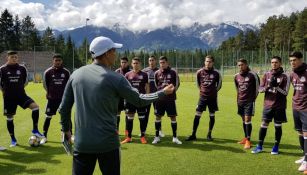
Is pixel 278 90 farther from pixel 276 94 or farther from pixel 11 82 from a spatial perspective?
pixel 11 82

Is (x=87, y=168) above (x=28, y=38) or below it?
below

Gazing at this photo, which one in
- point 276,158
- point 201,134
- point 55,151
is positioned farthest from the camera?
point 201,134

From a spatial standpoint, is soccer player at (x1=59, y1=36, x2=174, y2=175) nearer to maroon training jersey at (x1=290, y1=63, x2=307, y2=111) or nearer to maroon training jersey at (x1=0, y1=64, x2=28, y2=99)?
maroon training jersey at (x1=290, y1=63, x2=307, y2=111)

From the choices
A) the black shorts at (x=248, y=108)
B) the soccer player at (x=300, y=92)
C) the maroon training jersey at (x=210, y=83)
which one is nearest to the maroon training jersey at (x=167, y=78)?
the maroon training jersey at (x=210, y=83)

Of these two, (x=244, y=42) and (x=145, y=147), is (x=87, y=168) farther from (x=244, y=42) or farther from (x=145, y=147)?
(x=244, y=42)

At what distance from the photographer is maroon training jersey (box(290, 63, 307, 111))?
28.3 feet

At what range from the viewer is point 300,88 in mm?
8727

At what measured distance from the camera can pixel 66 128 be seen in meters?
5.08

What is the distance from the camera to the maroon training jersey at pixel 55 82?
11.4m

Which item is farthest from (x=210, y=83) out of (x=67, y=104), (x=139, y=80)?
(x=67, y=104)

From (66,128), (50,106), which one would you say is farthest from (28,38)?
(66,128)

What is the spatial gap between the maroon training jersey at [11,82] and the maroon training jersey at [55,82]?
0.85 m

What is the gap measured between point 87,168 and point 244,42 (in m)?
128

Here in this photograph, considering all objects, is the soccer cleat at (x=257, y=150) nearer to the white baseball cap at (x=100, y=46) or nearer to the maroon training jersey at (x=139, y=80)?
the maroon training jersey at (x=139, y=80)
